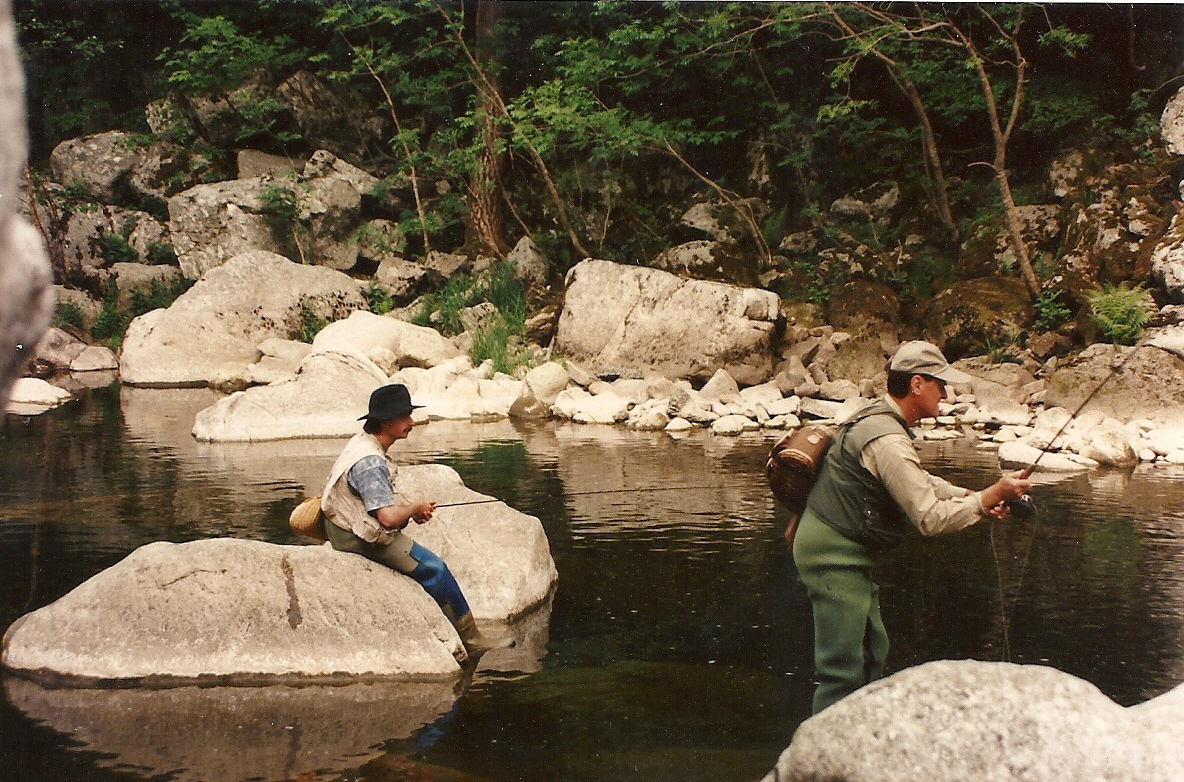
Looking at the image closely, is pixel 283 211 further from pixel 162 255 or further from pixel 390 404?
pixel 390 404

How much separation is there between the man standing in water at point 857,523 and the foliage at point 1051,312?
13.1 meters

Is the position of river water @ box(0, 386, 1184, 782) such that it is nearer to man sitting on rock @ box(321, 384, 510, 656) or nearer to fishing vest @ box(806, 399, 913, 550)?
man sitting on rock @ box(321, 384, 510, 656)

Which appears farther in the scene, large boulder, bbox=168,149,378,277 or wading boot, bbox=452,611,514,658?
large boulder, bbox=168,149,378,277

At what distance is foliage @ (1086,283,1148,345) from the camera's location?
14219 mm

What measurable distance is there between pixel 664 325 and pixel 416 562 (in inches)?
468

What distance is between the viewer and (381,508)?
17.3ft

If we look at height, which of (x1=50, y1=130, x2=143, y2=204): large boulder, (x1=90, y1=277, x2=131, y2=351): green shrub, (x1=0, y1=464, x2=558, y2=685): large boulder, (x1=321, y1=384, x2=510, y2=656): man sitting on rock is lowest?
(x1=90, y1=277, x2=131, y2=351): green shrub

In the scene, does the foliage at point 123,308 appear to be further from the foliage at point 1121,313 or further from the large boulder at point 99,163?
the foliage at point 1121,313

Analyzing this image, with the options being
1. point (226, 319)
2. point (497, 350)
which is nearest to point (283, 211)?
point (226, 319)

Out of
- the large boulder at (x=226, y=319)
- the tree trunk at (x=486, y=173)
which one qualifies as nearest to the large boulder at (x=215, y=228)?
the large boulder at (x=226, y=319)

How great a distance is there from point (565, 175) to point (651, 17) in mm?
3533

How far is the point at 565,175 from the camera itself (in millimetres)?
21953

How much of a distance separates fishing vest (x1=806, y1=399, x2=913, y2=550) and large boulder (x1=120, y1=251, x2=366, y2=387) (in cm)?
1676

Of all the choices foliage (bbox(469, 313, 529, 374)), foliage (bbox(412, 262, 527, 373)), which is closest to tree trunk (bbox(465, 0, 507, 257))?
foliage (bbox(412, 262, 527, 373))
